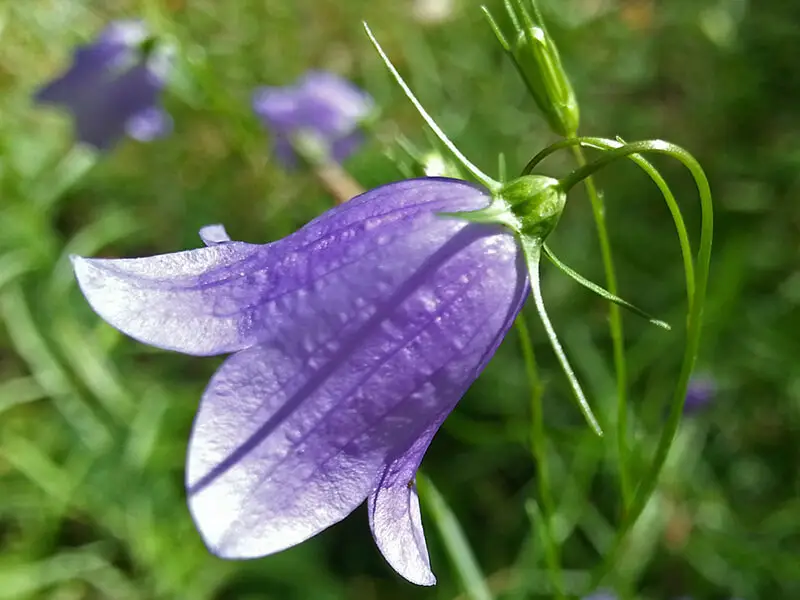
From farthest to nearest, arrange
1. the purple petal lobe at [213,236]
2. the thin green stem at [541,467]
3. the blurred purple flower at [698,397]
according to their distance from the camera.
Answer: the blurred purple flower at [698,397] < the thin green stem at [541,467] < the purple petal lobe at [213,236]

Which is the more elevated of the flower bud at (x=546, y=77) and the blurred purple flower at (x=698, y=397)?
the flower bud at (x=546, y=77)

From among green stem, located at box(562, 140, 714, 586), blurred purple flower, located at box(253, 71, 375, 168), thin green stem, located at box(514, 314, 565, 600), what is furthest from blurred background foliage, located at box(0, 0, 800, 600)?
green stem, located at box(562, 140, 714, 586)

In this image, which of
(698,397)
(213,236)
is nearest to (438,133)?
(213,236)

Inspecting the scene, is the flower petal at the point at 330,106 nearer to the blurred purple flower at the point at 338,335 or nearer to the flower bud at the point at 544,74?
the flower bud at the point at 544,74

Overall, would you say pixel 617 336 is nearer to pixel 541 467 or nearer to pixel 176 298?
pixel 541 467

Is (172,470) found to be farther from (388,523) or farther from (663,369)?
(388,523)

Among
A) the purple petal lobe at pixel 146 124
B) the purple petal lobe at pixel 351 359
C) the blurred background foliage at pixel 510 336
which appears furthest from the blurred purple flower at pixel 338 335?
the purple petal lobe at pixel 146 124

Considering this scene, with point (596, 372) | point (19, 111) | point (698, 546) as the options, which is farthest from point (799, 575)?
point (19, 111)
